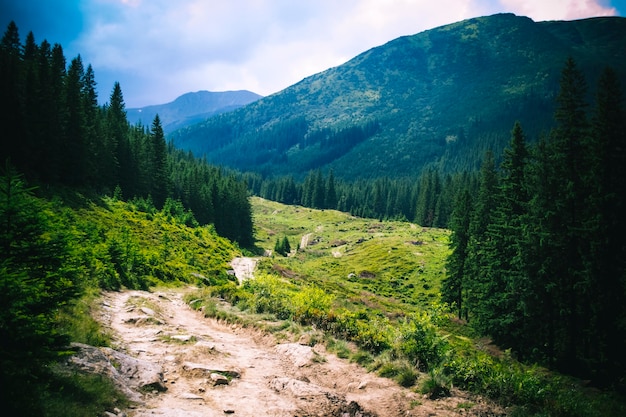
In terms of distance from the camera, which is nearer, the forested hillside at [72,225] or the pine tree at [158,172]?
the forested hillside at [72,225]

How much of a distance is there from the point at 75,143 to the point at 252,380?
51.2 meters

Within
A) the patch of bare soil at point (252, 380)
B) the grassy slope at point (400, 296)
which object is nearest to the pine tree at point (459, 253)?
the grassy slope at point (400, 296)

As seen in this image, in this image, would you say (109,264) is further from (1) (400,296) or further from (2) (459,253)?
(1) (400,296)

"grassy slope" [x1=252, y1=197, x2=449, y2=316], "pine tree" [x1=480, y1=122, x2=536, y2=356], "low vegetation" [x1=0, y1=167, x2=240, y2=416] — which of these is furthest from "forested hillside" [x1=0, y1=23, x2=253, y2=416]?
"pine tree" [x1=480, y1=122, x2=536, y2=356]

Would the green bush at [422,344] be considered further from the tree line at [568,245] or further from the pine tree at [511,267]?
the pine tree at [511,267]

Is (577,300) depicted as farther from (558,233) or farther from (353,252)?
(353,252)

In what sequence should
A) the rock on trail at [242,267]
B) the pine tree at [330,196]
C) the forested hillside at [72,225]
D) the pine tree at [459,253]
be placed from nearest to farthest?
the forested hillside at [72,225]
the rock on trail at [242,267]
the pine tree at [459,253]
the pine tree at [330,196]

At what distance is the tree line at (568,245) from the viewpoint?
70.0 ft

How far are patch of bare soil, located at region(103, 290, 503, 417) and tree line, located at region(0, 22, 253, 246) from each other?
18.4m

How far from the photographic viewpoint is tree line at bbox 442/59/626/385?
2134 centimetres

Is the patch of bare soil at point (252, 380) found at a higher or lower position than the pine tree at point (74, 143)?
lower

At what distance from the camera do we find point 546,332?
81.9ft

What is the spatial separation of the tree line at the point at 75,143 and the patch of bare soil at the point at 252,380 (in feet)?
60.3

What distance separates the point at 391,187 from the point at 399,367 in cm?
16300
